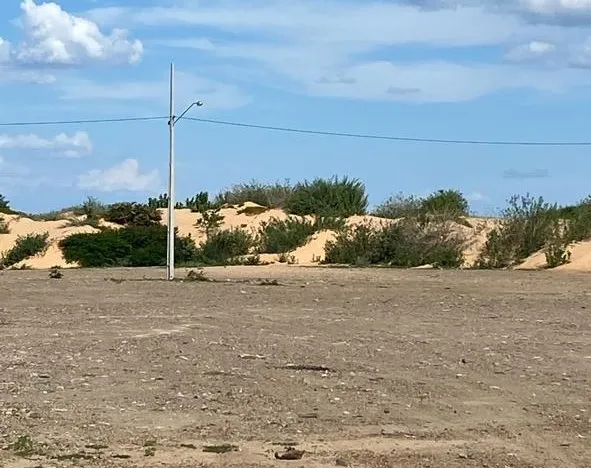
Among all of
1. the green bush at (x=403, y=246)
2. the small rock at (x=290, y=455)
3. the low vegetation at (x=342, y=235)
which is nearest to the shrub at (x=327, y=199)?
the low vegetation at (x=342, y=235)

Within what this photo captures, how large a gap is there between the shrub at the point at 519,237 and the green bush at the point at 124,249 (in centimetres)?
1582

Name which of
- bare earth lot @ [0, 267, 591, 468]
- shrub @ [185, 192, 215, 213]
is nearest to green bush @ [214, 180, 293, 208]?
shrub @ [185, 192, 215, 213]

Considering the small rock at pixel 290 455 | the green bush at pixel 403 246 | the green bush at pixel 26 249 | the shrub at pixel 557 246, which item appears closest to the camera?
the small rock at pixel 290 455

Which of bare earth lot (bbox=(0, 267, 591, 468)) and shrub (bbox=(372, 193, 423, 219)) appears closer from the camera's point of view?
bare earth lot (bbox=(0, 267, 591, 468))

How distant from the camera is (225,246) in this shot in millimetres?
64875

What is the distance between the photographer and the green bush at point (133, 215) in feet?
251

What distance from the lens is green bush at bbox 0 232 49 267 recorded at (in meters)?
66.1

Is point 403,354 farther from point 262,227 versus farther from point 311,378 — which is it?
point 262,227

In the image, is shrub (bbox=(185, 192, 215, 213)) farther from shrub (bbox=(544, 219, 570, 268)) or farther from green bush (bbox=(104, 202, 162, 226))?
shrub (bbox=(544, 219, 570, 268))

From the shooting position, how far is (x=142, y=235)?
213ft

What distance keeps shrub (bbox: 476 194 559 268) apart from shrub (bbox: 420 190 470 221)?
3.97 meters

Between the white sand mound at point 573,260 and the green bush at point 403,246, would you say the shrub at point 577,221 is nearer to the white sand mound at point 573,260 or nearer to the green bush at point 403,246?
the white sand mound at point 573,260

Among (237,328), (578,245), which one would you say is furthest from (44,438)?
(578,245)

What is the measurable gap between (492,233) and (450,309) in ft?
94.0
